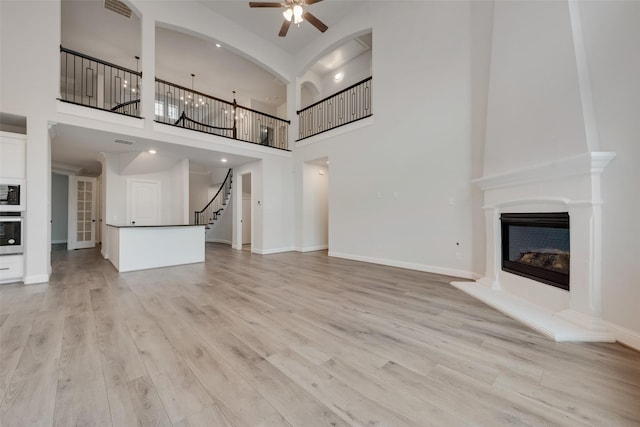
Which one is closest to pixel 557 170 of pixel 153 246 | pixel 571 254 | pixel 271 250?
pixel 571 254

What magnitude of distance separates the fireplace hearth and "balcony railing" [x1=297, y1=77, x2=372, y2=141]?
4.61 meters

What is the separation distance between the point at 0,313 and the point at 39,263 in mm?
1535

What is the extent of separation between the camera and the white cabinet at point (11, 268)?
144 inches

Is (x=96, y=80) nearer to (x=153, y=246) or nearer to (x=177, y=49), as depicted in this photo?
(x=177, y=49)

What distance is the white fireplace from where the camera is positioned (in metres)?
2.12

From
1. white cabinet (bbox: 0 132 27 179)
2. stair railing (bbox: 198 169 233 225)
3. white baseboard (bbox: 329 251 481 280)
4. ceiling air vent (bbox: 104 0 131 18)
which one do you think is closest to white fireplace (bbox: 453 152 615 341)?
white baseboard (bbox: 329 251 481 280)

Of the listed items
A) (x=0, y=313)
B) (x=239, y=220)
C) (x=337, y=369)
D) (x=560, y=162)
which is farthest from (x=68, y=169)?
(x=560, y=162)

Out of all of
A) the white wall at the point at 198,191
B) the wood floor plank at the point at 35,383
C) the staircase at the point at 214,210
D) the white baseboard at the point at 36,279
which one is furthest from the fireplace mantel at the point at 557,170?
the white wall at the point at 198,191

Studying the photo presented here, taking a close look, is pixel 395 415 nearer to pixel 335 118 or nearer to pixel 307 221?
pixel 307 221

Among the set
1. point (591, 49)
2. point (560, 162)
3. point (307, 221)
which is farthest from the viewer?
point (307, 221)

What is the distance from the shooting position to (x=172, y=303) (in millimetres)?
2900

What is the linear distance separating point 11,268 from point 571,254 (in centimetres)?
717

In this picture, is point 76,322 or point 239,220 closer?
point 76,322

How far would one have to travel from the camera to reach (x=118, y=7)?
17.3ft
